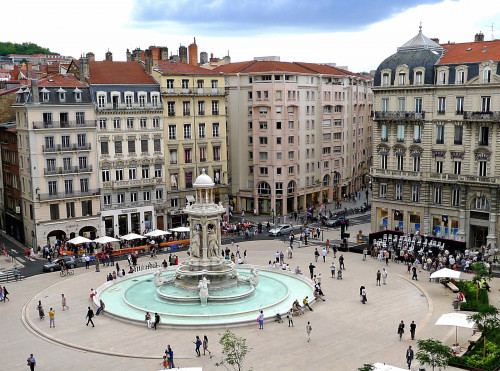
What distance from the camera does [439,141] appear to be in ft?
239

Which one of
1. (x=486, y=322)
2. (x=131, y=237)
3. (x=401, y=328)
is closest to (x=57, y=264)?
(x=131, y=237)

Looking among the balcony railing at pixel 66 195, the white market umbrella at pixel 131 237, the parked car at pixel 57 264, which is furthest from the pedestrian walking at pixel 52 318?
the balcony railing at pixel 66 195

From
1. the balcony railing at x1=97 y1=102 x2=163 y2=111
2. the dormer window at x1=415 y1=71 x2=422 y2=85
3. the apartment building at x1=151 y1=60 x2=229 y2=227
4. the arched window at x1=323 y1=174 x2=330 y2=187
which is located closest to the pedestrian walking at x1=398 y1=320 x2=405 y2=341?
the dormer window at x1=415 y1=71 x2=422 y2=85

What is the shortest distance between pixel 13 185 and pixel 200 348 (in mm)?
52545

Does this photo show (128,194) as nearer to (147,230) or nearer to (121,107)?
(147,230)

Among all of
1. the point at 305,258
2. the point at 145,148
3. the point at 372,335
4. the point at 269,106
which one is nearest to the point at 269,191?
the point at 269,106

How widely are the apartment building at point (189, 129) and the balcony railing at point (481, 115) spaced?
36.9 meters

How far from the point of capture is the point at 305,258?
2685 inches

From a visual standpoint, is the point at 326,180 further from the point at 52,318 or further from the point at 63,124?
the point at 52,318

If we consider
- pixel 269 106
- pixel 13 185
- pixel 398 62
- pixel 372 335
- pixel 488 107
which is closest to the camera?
pixel 372 335

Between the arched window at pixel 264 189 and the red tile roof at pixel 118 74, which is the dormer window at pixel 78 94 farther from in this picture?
the arched window at pixel 264 189

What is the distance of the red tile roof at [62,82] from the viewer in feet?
245

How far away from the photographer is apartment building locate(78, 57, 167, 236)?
78.7 metres

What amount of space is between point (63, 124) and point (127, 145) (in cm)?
938
